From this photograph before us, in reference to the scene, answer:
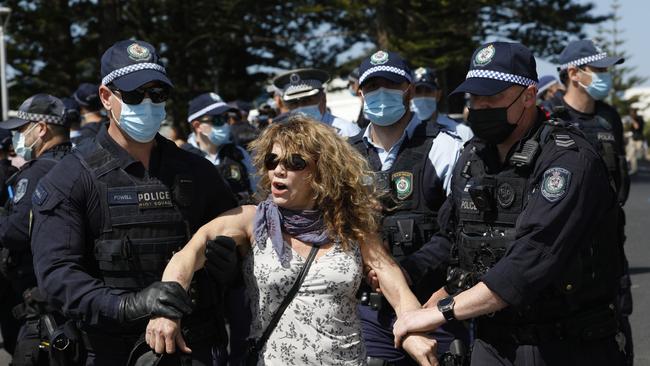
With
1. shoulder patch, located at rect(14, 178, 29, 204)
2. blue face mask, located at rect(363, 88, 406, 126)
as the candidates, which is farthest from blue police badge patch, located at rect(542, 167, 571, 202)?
shoulder patch, located at rect(14, 178, 29, 204)

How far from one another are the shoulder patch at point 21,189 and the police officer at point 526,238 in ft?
9.05

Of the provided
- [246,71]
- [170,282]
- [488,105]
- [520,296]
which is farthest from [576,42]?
[246,71]

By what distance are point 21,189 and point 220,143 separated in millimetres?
3312

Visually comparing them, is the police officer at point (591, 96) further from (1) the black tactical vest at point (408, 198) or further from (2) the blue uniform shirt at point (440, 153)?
(1) the black tactical vest at point (408, 198)

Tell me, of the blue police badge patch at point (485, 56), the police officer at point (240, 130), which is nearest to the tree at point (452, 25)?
the police officer at point (240, 130)

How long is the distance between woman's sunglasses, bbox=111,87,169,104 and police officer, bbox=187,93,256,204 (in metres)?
4.09

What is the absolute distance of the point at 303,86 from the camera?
8062 mm

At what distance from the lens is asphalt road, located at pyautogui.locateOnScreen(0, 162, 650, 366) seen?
8.30 m

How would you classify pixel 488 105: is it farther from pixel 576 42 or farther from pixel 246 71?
pixel 246 71

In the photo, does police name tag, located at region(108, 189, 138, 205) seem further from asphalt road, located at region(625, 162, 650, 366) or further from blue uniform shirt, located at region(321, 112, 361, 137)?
asphalt road, located at region(625, 162, 650, 366)

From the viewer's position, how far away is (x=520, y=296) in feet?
12.4

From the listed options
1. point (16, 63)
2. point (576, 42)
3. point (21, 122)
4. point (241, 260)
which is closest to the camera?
point (241, 260)

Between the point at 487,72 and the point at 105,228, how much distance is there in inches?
68.1

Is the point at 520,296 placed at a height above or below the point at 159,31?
above
